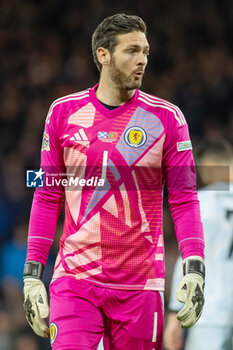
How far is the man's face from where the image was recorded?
3922 mm

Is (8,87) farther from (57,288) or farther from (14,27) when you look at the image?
(57,288)

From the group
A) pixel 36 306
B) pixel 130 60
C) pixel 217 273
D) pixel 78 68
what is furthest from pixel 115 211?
pixel 78 68

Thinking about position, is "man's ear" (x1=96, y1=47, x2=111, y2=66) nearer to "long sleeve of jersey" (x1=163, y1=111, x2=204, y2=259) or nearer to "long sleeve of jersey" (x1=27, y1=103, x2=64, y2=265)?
"long sleeve of jersey" (x1=27, y1=103, x2=64, y2=265)

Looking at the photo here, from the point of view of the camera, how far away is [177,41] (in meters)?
10.7

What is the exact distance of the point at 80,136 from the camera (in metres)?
3.93

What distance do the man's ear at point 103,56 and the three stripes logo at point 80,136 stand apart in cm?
43

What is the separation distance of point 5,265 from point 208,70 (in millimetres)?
4307

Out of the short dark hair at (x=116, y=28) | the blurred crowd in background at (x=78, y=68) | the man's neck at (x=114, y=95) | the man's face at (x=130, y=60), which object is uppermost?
the blurred crowd in background at (x=78, y=68)

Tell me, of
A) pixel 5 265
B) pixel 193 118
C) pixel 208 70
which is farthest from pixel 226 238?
pixel 208 70

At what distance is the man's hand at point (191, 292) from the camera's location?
3.56 meters

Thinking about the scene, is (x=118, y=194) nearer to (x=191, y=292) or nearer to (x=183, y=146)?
(x=183, y=146)

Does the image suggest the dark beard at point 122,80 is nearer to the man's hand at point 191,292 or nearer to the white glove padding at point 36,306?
the man's hand at point 191,292

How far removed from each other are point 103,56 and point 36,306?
4.67 feet

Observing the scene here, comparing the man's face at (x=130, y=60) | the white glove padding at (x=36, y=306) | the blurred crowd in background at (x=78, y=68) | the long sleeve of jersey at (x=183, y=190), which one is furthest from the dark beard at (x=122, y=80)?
the blurred crowd in background at (x=78, y=68)
